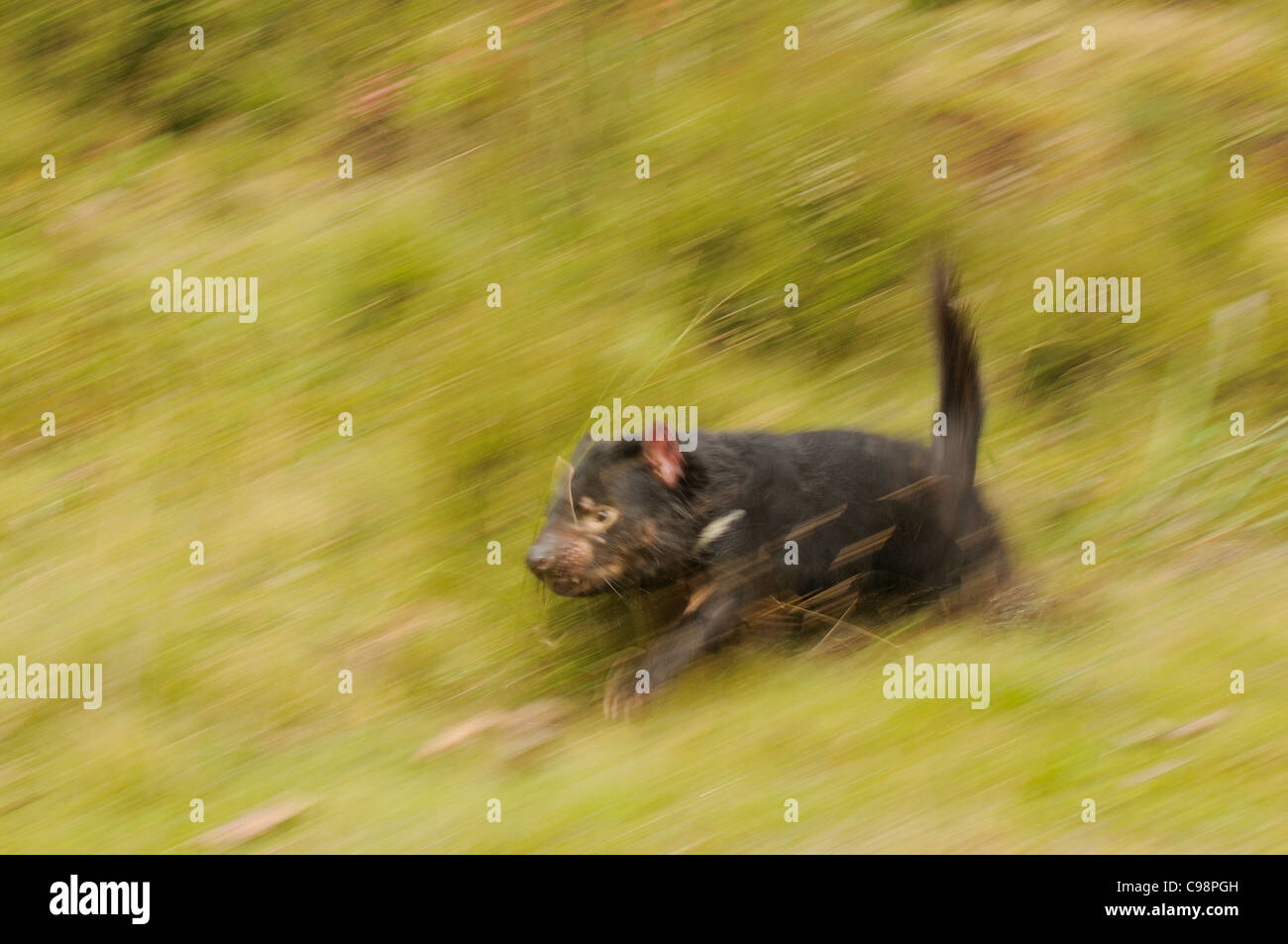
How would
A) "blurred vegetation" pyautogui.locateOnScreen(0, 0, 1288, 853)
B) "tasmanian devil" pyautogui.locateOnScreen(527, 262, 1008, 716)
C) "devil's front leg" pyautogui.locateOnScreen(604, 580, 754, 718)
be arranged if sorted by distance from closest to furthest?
"blurred vegetation" pyautogui.locateOnScreen(0, 0, 1288, 853) → "devil's front leg" pyautogui.locateOnScreen(604, 580, 754, 718) → "tasmanian devil" pyautogui.locateOnScreen(527, 262, 1008, 716)

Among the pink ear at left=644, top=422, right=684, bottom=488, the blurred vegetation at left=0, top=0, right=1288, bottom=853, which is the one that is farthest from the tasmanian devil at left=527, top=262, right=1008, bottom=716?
the blurred vegetation at left=0, top=0, right=1288, bottom=853

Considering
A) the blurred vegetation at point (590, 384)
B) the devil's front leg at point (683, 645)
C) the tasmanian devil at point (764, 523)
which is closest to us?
the blurred vegetation at point (590, 384)

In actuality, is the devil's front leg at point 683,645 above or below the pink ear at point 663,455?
below

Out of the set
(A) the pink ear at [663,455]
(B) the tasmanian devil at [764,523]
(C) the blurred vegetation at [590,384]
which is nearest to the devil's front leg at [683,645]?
(B) the tasmanian devil at [764,523]

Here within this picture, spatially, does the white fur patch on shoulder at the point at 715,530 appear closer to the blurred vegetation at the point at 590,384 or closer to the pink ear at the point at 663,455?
the pink ear at the point at 663,455

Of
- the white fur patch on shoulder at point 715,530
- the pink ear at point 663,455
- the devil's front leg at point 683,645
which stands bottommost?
the devil's front leg at point 683,645

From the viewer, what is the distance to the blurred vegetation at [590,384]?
4309mm

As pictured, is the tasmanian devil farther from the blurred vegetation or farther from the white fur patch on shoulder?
the blurred vegetation

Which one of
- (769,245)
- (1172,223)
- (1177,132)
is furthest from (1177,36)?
(769,245)

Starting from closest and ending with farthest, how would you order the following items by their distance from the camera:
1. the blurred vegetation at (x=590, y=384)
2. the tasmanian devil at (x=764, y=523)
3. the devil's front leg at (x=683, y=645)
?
the blurred vegetation at (x=590, y=384), the devil's front leg at (x=683, y=645), the tasmanian devil at (x=764, y=523)

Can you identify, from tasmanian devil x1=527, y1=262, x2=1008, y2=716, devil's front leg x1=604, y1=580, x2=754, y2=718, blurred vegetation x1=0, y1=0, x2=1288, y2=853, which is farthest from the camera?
tasmanian devil x1=527, y1=262, x2=1008, y2=716

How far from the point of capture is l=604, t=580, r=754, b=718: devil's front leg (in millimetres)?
4684

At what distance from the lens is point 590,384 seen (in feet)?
19.7

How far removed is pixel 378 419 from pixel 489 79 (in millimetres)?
2141
